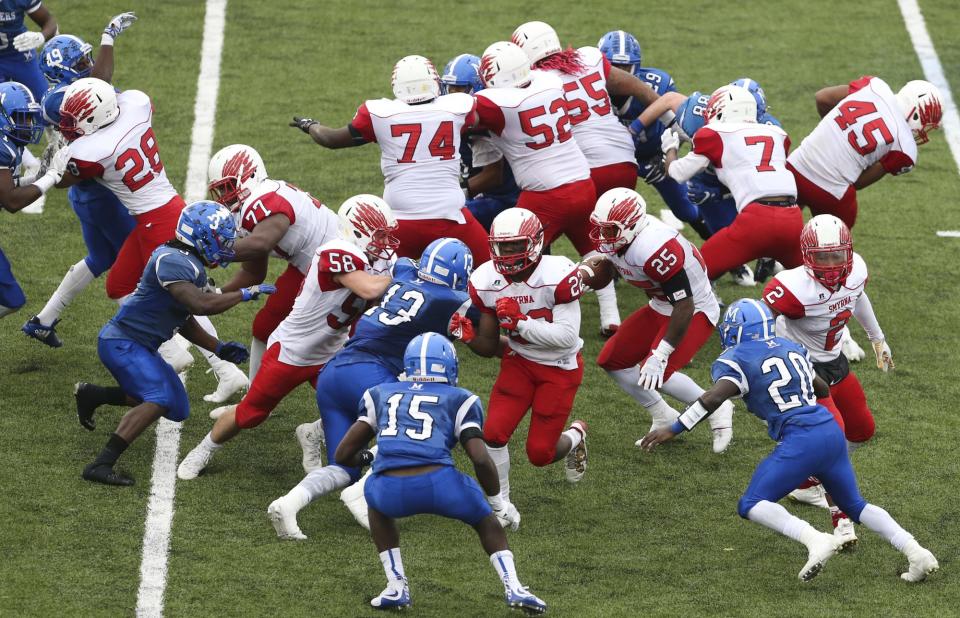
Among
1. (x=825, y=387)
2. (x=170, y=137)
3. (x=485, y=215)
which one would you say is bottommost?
(x=170, y=137)

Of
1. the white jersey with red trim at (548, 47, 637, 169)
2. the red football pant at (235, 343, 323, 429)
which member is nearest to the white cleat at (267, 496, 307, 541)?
the red football pant at (235, 343, 323, 429)

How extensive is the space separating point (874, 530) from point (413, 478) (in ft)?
7.33

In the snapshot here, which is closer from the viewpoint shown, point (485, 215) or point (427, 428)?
point (427, 428)

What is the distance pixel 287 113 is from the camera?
12359 mm

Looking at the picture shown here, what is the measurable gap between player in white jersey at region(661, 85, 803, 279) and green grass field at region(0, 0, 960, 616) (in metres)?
0.97

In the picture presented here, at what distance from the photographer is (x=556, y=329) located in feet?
24.0

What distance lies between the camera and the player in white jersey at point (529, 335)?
23.8 ft

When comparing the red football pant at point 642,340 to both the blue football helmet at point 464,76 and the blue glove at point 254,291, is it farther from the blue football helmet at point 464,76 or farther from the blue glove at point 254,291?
the blue football helmet at point 464,76

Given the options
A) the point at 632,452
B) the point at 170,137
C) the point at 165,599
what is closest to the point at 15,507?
the point at 165,599

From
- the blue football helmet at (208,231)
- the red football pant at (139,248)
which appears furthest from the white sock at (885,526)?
the red football pant at (139,248)

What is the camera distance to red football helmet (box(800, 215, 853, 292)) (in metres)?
7.39

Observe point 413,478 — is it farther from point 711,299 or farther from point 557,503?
point 711,299

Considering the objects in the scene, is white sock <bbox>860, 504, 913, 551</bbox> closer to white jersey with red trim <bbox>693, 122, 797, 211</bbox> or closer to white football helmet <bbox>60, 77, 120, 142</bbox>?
white jersey with red trim <bbox>693, 122, 797, 211</bbox>

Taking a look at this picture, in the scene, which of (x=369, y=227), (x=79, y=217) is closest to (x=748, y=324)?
(x=369, y=227)
